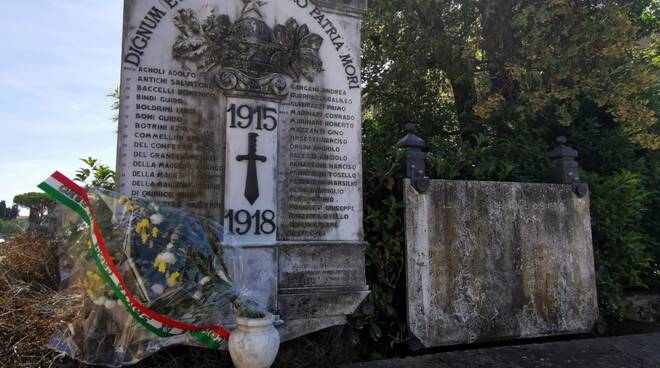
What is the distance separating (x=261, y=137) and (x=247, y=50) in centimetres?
81

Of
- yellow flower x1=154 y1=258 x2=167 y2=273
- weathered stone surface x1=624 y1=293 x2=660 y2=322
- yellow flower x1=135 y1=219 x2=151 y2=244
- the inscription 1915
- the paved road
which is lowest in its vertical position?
the paved road

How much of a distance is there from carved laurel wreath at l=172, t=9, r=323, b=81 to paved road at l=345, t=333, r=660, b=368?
2.80 metres

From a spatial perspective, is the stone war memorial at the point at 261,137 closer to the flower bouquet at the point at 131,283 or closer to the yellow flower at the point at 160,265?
the flower bouquet at the point at 131,283

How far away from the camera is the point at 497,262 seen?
4.89 meters

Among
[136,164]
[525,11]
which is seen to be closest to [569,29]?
[525,11]

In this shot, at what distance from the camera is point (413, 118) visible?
815 cm

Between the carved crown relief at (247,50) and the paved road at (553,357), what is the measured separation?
106 inches

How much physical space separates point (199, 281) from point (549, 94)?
5.45 m

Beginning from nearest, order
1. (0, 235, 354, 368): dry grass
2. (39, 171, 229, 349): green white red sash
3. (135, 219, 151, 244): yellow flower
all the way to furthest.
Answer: (39, 171, 229, 349): green white red sash < (135, 219, 151, 244): yellow flower < (0, 235, 354, 368): dry grass

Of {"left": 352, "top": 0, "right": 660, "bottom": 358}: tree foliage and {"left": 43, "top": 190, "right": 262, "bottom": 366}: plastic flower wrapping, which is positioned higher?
{"left": 352, "top": 0, "right": 660, "bottom": 358}: tree foliage

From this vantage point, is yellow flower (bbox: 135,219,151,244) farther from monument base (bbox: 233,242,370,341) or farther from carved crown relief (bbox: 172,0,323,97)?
carved crown relief (bbox: 172,0,323,97)

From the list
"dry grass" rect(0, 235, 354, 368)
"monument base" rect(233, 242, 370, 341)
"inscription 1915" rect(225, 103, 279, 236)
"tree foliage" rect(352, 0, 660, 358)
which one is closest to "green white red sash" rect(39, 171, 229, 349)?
"dry grass" rect(0, 235, 354, 368)

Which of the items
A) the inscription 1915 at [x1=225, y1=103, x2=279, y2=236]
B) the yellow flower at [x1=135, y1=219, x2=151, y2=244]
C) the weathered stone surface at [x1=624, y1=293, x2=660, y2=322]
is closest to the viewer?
the yellow flower at [x1=135, y1=219, x2=151, y2=244]

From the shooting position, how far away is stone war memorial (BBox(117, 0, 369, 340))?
12.0 ft
